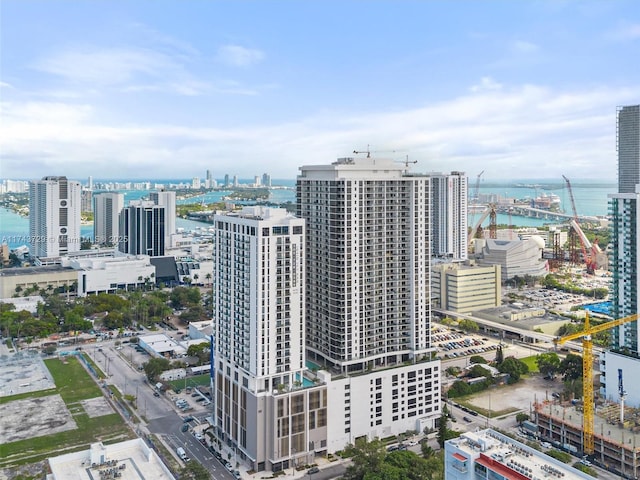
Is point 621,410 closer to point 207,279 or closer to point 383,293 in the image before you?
point 383,293

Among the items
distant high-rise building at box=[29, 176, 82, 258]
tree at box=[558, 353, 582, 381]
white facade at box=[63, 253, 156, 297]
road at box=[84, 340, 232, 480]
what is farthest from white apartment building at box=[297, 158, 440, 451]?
distant high-rise building at box=[29, 176, 82, 258]

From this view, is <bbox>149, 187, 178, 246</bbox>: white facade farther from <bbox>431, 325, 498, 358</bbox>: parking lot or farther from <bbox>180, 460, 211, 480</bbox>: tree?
<bbox>180, 460, 211, 480</bbox>: tree

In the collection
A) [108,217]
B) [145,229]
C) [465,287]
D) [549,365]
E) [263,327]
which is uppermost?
[108,217]

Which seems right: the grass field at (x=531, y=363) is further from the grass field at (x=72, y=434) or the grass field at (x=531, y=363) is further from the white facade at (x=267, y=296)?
the grass field at (x=72, y=434)

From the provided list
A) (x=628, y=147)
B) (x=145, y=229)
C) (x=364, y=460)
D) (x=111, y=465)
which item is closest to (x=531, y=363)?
(x=364, y=460)

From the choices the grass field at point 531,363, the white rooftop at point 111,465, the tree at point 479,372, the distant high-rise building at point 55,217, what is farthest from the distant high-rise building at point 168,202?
the white rooftop at point 111,465

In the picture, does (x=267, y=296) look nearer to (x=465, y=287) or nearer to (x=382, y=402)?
(x=382, y=402)
